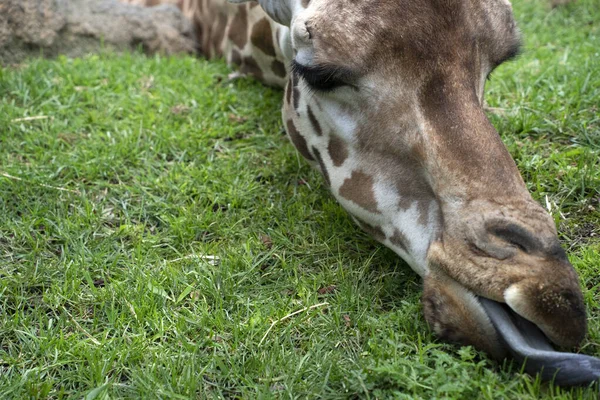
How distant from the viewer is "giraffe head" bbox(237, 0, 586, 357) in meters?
2.18

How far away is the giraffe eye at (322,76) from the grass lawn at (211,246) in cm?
71

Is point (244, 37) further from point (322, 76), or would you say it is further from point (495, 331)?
point (495, 331)

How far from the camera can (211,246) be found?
125 inches

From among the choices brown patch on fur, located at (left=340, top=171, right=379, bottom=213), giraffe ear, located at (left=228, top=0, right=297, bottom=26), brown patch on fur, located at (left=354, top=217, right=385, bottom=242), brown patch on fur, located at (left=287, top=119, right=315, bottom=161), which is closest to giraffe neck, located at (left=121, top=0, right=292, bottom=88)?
giraffe ear, located at (left=228, top=0, right=297, bottom=26)

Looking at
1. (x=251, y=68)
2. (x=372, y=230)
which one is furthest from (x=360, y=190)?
(x=251, y=68)

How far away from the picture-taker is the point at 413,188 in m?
2.60

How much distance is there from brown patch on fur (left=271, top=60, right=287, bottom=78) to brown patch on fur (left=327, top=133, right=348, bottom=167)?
1.46 m

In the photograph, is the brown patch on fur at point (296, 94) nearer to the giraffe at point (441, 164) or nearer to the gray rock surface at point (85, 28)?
the giraffe at point (441, 164)

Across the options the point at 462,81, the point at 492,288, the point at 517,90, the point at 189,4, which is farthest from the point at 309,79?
the point at 189,4

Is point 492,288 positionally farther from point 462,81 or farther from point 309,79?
point 309,79

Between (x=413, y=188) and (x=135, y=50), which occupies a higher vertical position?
(x=413, y=188)

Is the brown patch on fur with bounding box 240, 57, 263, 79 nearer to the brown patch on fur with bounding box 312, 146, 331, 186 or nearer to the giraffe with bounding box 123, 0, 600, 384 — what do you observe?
the giraffe with bounding box 123, 0, 600, 384

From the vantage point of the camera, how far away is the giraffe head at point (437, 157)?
2184mm

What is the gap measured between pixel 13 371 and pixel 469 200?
1.69m
